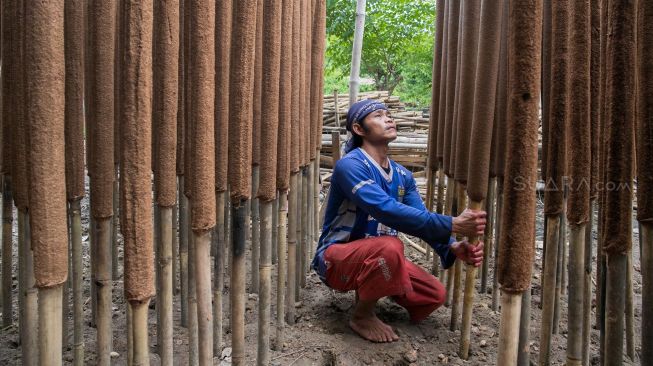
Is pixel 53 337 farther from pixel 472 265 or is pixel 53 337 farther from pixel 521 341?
pixel 472 265

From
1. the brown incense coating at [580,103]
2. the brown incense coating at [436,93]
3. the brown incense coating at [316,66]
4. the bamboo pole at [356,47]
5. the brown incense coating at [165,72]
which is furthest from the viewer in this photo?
the bamboo pole at [356,47]

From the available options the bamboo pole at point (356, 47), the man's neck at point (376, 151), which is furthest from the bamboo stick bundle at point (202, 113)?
the bamboo pole at point (356, 47)

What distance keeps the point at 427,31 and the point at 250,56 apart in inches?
403

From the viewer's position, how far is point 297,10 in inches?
104

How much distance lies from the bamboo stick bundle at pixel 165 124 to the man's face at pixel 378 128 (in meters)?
1.51

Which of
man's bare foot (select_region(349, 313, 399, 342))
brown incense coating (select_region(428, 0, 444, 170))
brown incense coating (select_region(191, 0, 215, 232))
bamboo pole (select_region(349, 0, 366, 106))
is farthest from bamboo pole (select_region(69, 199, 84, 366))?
bamboo pole (select_region(349, 0, 366, 106))

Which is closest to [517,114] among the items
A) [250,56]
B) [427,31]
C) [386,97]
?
[250,56]

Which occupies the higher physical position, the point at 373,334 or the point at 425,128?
the point at 425,128

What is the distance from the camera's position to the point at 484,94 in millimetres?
2045

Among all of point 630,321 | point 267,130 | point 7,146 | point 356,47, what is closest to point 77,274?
point 7,146

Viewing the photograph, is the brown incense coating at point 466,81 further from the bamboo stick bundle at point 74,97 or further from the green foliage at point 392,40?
the green foliage at point 392,40

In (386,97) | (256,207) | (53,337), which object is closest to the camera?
(53,337)

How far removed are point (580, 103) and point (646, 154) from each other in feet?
0.98

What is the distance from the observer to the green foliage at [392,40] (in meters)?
8.68
